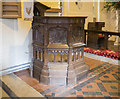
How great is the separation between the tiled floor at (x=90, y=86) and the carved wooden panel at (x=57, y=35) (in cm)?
82

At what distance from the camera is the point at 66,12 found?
552 cm

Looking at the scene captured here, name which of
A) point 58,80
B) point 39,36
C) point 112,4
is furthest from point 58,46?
point 112,4

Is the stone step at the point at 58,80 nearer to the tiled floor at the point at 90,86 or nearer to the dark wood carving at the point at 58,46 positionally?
the dark wood carving at the point at 58,46

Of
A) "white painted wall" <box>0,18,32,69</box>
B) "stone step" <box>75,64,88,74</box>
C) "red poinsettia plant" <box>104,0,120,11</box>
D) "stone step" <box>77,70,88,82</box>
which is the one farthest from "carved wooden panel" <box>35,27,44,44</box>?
"red poinsettia plant" <box>104,0,120,11</box>

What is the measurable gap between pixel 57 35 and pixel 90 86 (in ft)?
3.63

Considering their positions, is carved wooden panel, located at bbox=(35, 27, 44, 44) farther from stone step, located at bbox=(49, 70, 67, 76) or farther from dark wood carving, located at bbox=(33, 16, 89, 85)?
stone step, located at bbox=(49, 70, 67, 76)

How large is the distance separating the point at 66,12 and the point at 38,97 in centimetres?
417

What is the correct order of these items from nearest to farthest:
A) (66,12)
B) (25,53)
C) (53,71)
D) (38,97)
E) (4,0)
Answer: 1. (38,97)
2. (4,0)
3. (53,71)
4. (25,53)
5. (66,12)

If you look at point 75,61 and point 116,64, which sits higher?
point 75,61

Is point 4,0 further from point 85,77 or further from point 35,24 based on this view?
point 85,77

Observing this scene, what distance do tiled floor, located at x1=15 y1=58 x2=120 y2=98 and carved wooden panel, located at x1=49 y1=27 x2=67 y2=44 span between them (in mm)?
820

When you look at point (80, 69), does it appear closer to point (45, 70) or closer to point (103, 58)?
point (45, 70)

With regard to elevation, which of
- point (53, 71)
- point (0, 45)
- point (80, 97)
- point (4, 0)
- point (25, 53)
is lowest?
point (80, 97)

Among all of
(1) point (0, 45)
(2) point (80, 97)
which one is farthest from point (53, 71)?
(1) point (0, 45)
